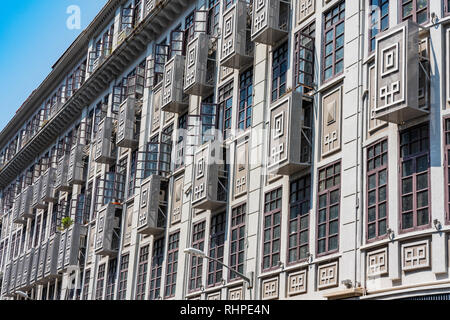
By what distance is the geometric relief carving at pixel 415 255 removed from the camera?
22172 millimetres

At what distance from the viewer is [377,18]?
26516 millimetres

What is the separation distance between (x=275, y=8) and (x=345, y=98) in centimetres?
683

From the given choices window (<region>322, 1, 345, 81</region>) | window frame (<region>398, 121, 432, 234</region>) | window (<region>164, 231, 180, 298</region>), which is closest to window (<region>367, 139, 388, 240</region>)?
window frame (<region>398, 121, 432, 234</region>)

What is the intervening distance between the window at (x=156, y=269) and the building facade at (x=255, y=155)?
11 centimetres

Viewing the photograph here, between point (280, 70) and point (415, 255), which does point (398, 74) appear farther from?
point (280, 70)

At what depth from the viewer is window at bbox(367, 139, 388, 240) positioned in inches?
952

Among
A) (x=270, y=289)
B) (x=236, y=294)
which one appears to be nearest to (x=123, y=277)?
(x=236, y=294)

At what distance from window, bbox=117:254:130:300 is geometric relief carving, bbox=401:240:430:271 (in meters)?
23.2

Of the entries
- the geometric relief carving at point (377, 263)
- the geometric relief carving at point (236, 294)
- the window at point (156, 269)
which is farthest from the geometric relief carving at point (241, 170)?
the geometric relief carving at point (377, 263)

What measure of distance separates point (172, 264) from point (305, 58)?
43.7 feet

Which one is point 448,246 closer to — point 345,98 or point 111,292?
point 345,98

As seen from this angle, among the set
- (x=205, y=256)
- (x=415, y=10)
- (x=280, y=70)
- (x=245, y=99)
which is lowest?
(x=205, y=256)

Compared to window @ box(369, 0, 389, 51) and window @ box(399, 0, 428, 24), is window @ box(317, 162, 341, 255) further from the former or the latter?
window @ box(399, 0, 428, 24)
